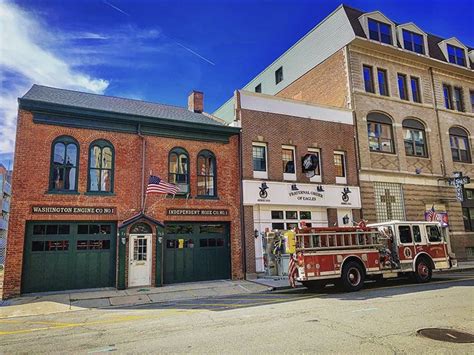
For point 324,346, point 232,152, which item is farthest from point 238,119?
point 324,346

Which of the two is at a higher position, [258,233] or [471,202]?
[471,202]

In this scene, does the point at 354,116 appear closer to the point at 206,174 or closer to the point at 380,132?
the point at 380,132

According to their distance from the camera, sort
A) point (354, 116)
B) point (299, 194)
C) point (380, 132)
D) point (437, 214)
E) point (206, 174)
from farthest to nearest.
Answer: point (437, 214) → point (380, 132) → point (354, 116) → point (299, 194) → point (206, 174)

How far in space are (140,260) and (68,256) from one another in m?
2.90

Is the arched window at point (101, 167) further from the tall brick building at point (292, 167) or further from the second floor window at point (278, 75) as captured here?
the second floor window at point (278, 75)

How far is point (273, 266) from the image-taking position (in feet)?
56.3

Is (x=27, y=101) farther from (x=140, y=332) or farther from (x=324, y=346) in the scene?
(x=324, y=346)

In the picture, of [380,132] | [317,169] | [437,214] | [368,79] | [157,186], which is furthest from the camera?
[368,79]

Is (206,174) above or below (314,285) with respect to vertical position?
above

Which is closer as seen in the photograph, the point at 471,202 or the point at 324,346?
the point at 324,346

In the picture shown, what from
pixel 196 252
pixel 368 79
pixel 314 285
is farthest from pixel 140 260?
pixel 368 79

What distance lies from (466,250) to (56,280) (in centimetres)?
2510

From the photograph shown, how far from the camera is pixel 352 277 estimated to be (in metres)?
13.5

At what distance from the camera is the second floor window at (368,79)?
77.7 feet
